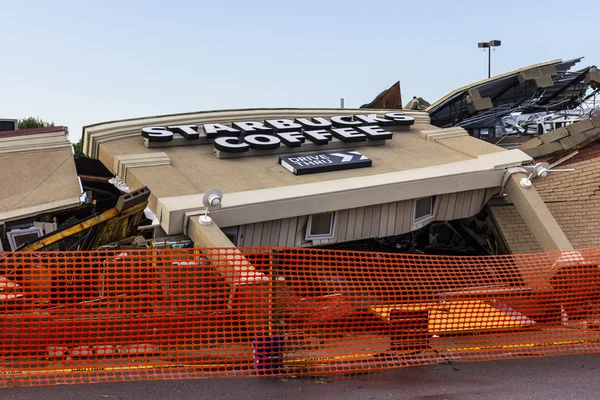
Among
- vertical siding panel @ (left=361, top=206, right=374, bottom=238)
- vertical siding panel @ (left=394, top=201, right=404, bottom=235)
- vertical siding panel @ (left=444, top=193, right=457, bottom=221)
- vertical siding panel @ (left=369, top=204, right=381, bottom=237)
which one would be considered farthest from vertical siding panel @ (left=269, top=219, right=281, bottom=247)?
vertical siding panel @ (left=444, top=193, right=457, bottom=221)

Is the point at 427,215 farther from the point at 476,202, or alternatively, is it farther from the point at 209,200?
the point at 209,200

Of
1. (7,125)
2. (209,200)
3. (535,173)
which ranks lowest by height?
(535,173)

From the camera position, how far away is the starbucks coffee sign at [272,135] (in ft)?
53.2

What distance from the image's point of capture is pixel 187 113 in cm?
1864

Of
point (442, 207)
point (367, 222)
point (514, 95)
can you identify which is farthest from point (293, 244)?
point (514, 95)

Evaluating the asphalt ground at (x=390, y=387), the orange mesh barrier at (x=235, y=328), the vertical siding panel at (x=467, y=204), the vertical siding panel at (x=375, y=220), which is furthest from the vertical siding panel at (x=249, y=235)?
the vertical siding panel at (x=467, y=204)

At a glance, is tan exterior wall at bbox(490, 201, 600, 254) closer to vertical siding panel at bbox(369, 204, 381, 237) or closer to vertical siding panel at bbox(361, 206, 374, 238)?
vertical siding panel at bbox(369, 204, 381, 237)

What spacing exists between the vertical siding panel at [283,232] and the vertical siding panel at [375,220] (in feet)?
7.40

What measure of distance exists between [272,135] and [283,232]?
370 centimetres

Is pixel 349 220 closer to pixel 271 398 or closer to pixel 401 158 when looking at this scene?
pixel 401 158

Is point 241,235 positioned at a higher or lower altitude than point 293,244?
higher

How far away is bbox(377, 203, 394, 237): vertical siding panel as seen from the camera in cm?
1563

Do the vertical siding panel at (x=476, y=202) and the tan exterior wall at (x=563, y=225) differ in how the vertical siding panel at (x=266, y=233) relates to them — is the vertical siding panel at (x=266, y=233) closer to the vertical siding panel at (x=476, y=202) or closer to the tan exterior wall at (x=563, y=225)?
the vertical siding panel at (x=476, y=202)

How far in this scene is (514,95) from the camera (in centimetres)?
2638
